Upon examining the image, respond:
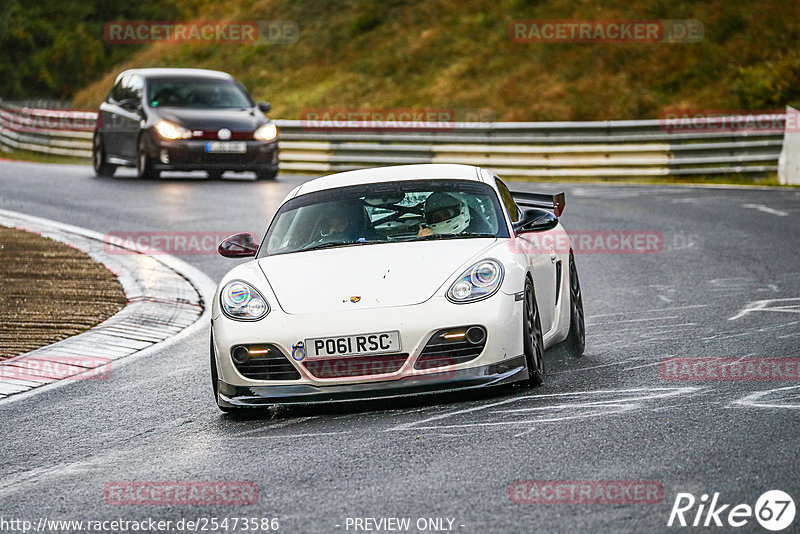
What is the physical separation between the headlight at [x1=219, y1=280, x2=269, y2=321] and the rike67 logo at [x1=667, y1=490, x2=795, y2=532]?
2.79 metres

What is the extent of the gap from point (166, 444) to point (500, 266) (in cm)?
194

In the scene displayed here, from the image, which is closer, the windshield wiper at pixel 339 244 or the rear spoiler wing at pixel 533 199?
the windshield wiper at pixel 339 244

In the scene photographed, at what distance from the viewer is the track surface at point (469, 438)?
5.00 meters

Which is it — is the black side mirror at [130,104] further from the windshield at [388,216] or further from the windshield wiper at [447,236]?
the windshield wiper at [447,236]

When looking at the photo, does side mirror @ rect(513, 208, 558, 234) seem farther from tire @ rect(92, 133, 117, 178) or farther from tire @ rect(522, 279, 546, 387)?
tire @ rect(92, 133, 117, 178)

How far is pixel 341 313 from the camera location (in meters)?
6.70

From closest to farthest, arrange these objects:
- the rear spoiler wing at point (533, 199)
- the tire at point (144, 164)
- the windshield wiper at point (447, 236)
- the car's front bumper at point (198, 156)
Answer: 1. the windshield wiper at point (447, 236)
2. the rear spoiler wing at point (533, 199)
3. the car's front bumper at point (198, 156)
4. the tire at point (144, 164)

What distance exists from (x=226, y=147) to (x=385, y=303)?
15.2m

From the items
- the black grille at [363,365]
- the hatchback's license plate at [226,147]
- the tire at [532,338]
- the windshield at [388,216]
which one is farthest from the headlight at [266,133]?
the black grille at [363,365]

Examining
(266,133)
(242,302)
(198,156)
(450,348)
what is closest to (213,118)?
(198,156)

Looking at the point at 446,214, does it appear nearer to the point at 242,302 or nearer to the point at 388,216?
the point at 388,216

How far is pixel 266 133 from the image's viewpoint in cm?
2177

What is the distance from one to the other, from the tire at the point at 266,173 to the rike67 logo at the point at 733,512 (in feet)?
58.2

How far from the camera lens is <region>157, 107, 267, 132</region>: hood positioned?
21491 millimetres
